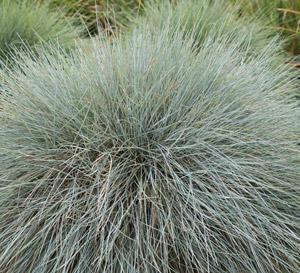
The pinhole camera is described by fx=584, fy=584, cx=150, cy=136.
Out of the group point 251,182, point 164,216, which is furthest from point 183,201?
point 251,182

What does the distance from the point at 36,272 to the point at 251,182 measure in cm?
99

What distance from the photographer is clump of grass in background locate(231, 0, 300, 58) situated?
16.0 feet

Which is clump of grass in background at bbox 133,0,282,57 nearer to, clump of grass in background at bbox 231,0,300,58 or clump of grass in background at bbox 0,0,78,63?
clump of grass in background at bbox 231,0,300,58

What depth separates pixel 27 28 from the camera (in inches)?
177

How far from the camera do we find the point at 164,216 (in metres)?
2.40

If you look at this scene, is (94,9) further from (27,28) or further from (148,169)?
(148,169)

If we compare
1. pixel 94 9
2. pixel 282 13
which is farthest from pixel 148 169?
pixel 94 9

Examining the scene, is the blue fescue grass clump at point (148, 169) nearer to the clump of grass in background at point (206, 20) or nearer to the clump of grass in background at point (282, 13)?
the clump of grass in background at point (206, 20)

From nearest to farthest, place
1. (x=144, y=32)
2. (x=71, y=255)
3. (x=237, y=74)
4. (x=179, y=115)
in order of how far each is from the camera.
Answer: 1. (x=71, y=255)
2. (x=179, y=115)
3. (x=237, y=74)
4. (x=144, y=32)

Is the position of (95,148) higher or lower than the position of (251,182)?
higher

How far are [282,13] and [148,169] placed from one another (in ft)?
9.95

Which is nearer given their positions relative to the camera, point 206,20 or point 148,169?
point 148,169

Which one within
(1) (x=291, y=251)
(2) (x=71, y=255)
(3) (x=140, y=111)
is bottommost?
(1) (x=291, y=251)

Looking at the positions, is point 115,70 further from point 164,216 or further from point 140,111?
point 164,216
